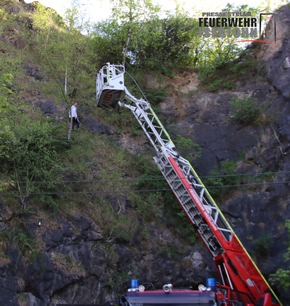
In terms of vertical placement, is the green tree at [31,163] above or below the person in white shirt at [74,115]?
below

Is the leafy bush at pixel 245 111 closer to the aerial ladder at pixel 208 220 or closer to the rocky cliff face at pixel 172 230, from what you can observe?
the rocky cliff face at pixel 172 230

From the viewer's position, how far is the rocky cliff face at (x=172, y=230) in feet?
36.1

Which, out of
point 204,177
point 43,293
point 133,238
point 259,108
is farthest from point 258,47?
point 43,293

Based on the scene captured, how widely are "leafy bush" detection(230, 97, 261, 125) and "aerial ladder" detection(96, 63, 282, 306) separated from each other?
16.1 ft

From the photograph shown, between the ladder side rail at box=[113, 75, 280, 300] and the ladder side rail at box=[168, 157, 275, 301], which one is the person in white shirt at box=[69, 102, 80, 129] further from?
the ladder side rail at box=[168, 157, 275, 301]

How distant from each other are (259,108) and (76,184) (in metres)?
9.54

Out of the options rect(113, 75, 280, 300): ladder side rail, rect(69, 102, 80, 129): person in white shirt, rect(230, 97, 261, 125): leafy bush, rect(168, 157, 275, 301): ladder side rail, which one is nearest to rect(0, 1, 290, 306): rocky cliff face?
rect(230, 97, 261, 125): leafy bush

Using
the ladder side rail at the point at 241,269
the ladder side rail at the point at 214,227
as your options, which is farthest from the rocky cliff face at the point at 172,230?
the ladder side rail at the point at 214,227

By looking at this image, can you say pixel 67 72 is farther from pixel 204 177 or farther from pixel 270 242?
pixel 270 242

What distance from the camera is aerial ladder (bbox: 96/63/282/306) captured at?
10812mm

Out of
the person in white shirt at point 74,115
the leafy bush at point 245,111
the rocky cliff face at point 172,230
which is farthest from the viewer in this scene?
the leafy bush at point 245,111

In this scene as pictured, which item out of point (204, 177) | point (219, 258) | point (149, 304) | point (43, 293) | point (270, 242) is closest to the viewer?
point (149, 304)

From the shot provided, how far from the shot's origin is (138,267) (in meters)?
13.4

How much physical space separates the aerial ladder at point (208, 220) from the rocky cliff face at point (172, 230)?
6.98ft
